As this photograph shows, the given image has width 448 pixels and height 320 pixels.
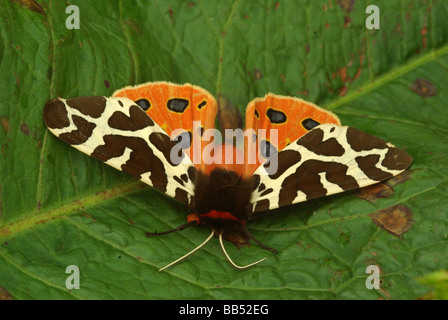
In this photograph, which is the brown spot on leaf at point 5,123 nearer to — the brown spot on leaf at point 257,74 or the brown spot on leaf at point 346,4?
the brown spot on leaf at point 257,74

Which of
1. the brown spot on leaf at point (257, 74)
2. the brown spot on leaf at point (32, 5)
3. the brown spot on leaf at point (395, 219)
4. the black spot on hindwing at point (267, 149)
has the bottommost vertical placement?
the brown spot on leaf at point (395, 219)

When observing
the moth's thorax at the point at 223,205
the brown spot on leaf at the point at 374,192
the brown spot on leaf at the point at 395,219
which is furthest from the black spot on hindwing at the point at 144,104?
the brown spot on leaf at the point at 395,219

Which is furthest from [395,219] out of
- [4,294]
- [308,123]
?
[4,294]

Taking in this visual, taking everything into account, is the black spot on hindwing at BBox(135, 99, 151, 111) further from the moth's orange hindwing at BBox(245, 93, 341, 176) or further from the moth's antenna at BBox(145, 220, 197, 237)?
the moth's antenna at BBox(145, 220, 197, 237)

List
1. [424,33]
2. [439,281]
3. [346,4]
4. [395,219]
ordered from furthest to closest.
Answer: [424,33], [346,4], [395,219], [439,281]

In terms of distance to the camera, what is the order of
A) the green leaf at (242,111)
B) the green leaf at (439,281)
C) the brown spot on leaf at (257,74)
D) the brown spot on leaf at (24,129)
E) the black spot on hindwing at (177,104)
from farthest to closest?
the brown spot on leaf at (257,74) < the black spot on hindwing at (177,104) < the brown spot on leaf at (24,129) < the green leaf at (242,111) < the green leaf at (439,281)

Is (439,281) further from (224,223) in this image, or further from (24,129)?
(24,129)
